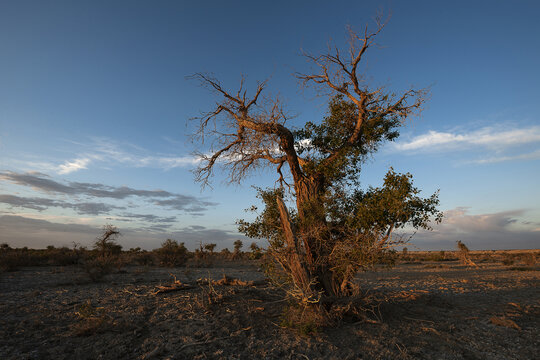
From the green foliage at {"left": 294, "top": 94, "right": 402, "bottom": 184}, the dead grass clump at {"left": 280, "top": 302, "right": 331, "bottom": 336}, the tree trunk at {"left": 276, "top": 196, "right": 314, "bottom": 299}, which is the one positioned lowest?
the dead grass clump at {"left": 280, "top": 302, "right": 331, "bottom": 336}

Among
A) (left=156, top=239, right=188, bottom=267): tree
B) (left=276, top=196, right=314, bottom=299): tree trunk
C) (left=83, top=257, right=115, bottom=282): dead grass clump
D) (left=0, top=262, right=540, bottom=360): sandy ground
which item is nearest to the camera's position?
(left=0, top=262, right=540, bottom=360): sandy ground

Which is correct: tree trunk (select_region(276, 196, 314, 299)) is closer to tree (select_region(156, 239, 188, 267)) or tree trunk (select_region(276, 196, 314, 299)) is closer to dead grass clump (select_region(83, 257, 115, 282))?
dead grass clump (select_region(83, 257, 115, 282))

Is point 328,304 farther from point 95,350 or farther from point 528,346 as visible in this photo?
point 95,350

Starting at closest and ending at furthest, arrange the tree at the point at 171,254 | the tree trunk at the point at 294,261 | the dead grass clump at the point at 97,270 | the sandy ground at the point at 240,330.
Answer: the sandy ground at the point at 240,330 < the tree trunk at the point at 294,261 < the dead grass clump at the point at 97,270 < the tree at the point at 171,254

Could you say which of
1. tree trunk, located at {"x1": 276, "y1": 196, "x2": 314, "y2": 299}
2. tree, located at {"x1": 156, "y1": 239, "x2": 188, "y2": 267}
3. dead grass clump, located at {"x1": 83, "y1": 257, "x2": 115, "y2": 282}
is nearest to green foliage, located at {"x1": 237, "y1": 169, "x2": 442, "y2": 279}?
tree trunk, located at {"x1": 276, "y1": 196, "x2": 314, "y2": 299}

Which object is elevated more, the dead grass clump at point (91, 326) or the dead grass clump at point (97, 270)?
the dead grass clump at point (97, 270)

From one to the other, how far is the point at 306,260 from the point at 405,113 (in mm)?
5800

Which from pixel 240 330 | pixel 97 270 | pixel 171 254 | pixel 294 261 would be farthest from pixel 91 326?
pixel 171 254

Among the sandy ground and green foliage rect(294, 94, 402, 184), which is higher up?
green foliage rect(294, 94, 402, 184)

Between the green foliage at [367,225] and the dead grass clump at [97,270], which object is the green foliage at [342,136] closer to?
the green foliage at [367,225]

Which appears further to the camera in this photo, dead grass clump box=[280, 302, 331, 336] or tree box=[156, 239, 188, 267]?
tree box=[156, 239, 188, 267]

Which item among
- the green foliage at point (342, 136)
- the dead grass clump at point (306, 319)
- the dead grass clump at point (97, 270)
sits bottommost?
the dead grass clump at point (306, 319)

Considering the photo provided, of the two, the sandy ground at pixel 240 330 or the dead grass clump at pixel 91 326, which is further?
the dead grass clump at pixel 91 326

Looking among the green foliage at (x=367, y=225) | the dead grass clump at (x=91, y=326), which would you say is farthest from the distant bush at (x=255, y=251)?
the dead grass clump at (x=91, y=326)
